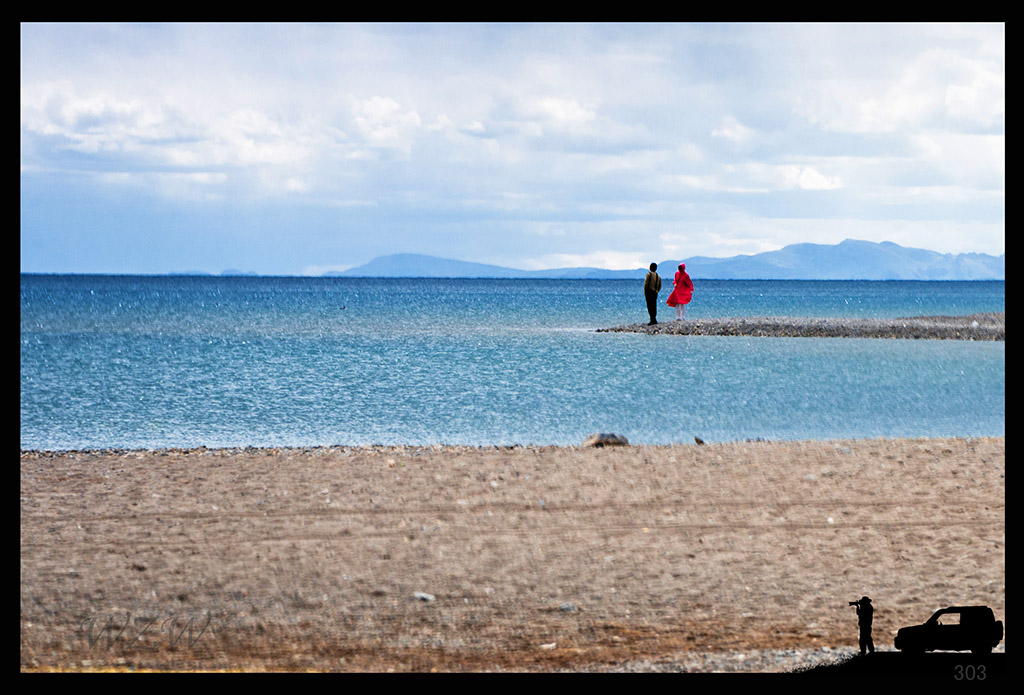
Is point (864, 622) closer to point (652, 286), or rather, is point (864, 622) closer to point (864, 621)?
point (864, 621)

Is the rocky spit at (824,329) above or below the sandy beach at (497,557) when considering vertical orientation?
above

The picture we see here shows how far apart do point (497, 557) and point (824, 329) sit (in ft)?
98.9

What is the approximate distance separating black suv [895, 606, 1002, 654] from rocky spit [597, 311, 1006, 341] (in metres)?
29.1

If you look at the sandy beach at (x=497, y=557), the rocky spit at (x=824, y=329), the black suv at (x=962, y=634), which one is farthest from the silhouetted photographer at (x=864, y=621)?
the rocky spit at (x=824, y=329)

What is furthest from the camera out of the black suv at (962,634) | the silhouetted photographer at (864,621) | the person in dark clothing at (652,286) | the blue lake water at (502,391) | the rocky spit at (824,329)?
the rocky spit at (824,329)

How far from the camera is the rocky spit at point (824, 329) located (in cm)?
3309

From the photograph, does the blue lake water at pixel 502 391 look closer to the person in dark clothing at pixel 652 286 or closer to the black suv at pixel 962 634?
the person in dark clothing at pixel 652 286

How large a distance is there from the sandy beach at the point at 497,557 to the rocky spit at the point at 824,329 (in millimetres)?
23181

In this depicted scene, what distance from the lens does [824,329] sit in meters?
34.8

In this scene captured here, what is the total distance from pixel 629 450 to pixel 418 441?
11.1ft

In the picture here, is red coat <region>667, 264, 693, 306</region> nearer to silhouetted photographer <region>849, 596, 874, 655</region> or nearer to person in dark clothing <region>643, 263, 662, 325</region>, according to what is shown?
person in dark clothing <region>643, 263, 662, 325</region>

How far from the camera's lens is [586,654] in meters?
5.15

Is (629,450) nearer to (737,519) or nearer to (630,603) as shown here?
(737,519)

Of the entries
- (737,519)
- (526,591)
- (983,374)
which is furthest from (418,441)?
(983,374)
